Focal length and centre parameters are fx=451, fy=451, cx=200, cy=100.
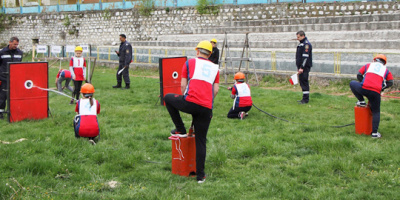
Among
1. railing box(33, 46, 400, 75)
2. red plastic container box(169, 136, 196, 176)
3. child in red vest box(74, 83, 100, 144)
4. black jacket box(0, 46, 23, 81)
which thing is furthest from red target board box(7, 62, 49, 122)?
railing box(33, 46, 400, 75)

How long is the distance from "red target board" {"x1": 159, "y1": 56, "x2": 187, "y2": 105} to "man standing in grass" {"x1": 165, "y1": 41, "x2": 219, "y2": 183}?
5.55 meters

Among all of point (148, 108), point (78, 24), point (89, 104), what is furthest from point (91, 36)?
point (89, 104)

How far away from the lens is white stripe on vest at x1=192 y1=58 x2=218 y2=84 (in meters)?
5.50

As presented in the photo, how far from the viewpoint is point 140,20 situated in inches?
1156

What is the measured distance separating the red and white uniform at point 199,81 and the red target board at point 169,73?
18.6 feet

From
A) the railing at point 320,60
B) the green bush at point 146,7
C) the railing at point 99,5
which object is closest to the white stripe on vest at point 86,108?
the railing at point 320,60

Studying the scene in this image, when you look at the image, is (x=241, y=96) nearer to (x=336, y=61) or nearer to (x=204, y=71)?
(x=204, y=71)

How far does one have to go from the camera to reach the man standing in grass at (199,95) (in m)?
5.48

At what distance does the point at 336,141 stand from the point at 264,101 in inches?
198

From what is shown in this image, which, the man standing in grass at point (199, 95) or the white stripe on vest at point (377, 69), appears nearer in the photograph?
the man standing in grass at point (199, 95)

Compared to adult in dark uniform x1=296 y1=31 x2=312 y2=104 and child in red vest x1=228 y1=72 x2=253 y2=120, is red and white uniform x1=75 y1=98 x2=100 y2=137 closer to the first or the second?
child in red vest x1=228 y1=72 x2=253 y2=120

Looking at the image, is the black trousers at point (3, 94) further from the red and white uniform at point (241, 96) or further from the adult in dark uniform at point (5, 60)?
the red and white uniform at point (241, 96)

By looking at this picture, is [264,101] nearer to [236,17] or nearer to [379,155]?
[379,155]

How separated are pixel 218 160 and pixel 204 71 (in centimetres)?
156
